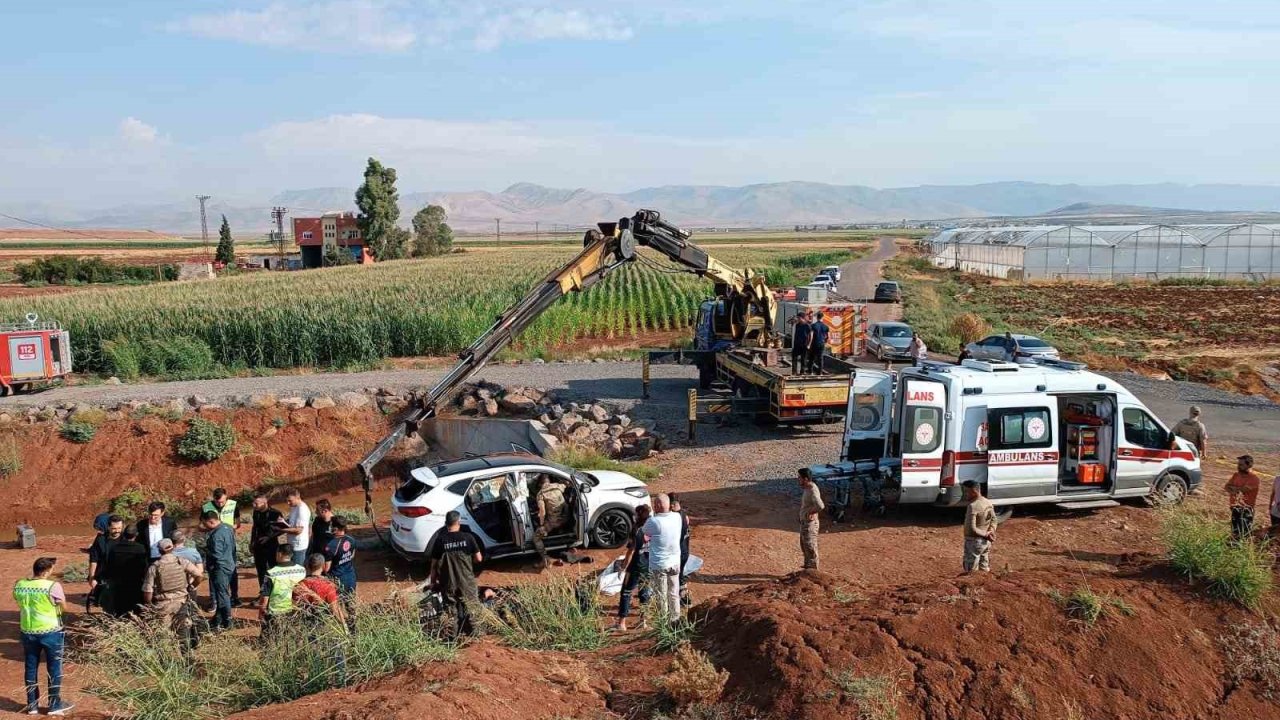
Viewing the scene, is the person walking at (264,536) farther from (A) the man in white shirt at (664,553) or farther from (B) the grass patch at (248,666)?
(A) the man in white shirt at (664,553)

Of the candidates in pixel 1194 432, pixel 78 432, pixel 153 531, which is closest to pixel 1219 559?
pixel 1194 432

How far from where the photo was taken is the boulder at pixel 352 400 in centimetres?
2320

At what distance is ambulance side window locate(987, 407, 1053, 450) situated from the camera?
12.6 metres

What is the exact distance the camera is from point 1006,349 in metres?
26.5

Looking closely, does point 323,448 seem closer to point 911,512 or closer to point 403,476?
point 403,476

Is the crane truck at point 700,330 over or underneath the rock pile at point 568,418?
over

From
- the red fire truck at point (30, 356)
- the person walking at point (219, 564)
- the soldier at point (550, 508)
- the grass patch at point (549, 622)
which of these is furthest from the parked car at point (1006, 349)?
the red fire truck at point (30, 356)

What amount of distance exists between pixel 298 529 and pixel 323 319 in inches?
882

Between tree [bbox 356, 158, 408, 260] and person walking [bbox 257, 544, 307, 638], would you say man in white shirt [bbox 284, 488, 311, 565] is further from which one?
tree [bbox 356, 158, 408, 260]

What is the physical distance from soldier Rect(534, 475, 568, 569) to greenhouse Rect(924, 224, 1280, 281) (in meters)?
59.3

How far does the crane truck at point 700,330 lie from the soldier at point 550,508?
11.4ft

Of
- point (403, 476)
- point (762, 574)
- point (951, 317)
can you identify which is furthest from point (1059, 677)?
point (951, 317)

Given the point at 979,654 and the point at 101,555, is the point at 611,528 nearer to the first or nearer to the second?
the point at 101,555

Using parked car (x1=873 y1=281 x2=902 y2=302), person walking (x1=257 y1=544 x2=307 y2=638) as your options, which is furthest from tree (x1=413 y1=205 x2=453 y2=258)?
person walking (x1=257 y1=544 x2=307 y2=638)
